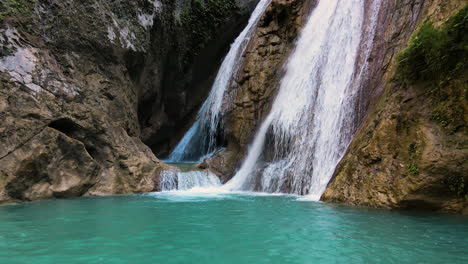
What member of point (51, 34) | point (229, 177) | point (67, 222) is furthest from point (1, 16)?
point (229, 177)

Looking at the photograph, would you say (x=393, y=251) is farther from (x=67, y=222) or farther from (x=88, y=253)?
(x=67, y=222)

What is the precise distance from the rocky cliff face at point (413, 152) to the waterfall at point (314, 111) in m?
1.61

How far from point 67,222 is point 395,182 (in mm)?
6085

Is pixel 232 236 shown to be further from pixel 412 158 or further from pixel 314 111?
pixel 314 111

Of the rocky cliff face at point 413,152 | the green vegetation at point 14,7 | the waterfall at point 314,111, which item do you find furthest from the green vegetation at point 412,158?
the green vegetation at point 14,7

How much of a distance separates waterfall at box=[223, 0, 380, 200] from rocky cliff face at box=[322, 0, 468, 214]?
1.61 m

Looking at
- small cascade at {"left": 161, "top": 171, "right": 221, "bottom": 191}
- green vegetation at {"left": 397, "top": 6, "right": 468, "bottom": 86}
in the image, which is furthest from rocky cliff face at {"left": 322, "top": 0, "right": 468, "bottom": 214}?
small cascade at {"left": 161, "top": 171, "right": 221, "bottom": 191}

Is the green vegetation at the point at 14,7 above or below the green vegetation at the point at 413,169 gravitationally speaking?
above

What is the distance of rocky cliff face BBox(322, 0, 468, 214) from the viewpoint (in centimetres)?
646

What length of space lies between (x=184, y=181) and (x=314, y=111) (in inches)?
202

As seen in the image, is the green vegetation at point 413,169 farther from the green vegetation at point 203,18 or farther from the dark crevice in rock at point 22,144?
the green vegetation at point 203,18

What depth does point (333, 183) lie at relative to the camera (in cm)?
841

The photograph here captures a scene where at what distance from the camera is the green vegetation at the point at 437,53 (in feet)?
21.8

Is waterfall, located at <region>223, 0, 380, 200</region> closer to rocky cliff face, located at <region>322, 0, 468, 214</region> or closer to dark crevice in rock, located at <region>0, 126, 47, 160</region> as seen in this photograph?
rocky cliff face, located at <region>322, 0, 468, 214</region>
